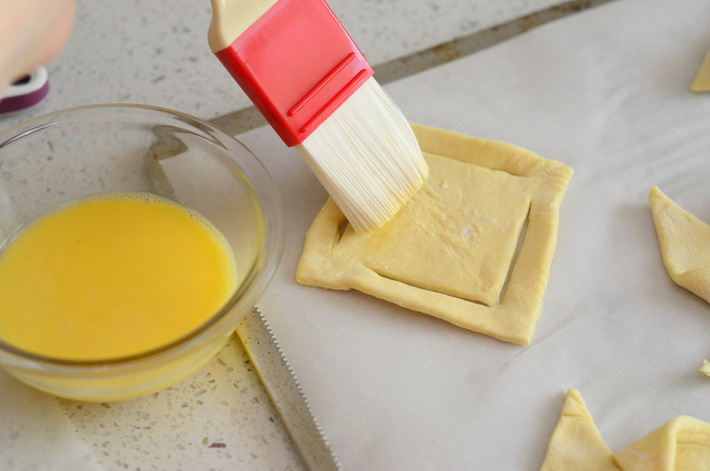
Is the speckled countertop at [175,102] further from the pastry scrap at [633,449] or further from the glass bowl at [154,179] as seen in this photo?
the pastry scrap at [633,449]

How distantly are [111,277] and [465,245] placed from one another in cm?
54

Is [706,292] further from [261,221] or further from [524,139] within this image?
[261,221]

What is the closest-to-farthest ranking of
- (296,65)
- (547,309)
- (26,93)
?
1. (296,65)
2. (547,309)
3. (26,93)

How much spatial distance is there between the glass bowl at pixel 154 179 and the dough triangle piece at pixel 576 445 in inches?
17.4

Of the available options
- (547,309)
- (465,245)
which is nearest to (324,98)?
(465,245)

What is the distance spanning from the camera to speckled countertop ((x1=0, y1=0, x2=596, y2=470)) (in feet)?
2.99

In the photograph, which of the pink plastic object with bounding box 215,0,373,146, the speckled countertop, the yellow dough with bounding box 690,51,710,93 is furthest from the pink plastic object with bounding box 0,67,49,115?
the yellow dough with bounding box 690,51,710,93

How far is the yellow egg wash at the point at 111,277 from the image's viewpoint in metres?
0.89

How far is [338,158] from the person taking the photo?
1002 mm

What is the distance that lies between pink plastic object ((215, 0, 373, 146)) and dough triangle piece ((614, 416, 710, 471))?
2.01 ft

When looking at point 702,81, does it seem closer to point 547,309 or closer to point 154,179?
point 547,309

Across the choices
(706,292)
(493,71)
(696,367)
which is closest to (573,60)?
(493,71)

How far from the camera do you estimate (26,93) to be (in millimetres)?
1295

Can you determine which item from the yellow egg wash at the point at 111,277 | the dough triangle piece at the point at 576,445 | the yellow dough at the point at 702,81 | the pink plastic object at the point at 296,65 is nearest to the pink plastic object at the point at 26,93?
the yellow egg wash at the point at 111,277
